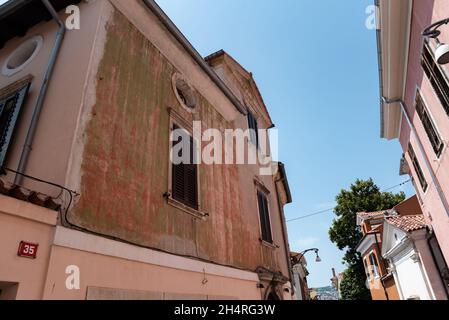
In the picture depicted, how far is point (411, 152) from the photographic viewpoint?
11.3 m

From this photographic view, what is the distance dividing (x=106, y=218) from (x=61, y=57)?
328cm

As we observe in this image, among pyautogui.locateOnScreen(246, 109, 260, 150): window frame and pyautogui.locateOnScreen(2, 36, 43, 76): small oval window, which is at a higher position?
pyautogui.locateOnScreen(246, 109, 260, 150): window frame

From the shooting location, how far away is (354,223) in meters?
31.3

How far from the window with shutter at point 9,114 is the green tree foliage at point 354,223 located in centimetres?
3038

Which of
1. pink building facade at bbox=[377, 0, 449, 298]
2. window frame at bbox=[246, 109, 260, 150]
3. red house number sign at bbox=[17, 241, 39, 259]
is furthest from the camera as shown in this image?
window frame at bbox=[246, 109, 260, 150]

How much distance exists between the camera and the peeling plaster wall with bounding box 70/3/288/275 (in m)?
4.51

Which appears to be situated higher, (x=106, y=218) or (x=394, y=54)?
(x=394, y=54)

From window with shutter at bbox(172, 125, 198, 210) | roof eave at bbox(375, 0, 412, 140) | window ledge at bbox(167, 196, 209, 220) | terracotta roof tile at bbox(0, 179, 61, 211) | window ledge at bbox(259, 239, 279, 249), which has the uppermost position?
roof eave at bbox(375, 0, 412, 140)

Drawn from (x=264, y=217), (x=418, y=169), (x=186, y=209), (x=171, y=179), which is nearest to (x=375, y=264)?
(x=418, y=169)

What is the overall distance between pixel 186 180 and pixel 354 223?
95.9ft

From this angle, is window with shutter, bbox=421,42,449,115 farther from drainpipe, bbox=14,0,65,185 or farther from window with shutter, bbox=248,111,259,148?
drainpipe, bbox=14,0,65,185

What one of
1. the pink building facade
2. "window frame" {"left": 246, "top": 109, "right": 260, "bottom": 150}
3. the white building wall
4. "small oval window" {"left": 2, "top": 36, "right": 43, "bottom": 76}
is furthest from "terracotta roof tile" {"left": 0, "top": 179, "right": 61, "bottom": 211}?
the white building wall
